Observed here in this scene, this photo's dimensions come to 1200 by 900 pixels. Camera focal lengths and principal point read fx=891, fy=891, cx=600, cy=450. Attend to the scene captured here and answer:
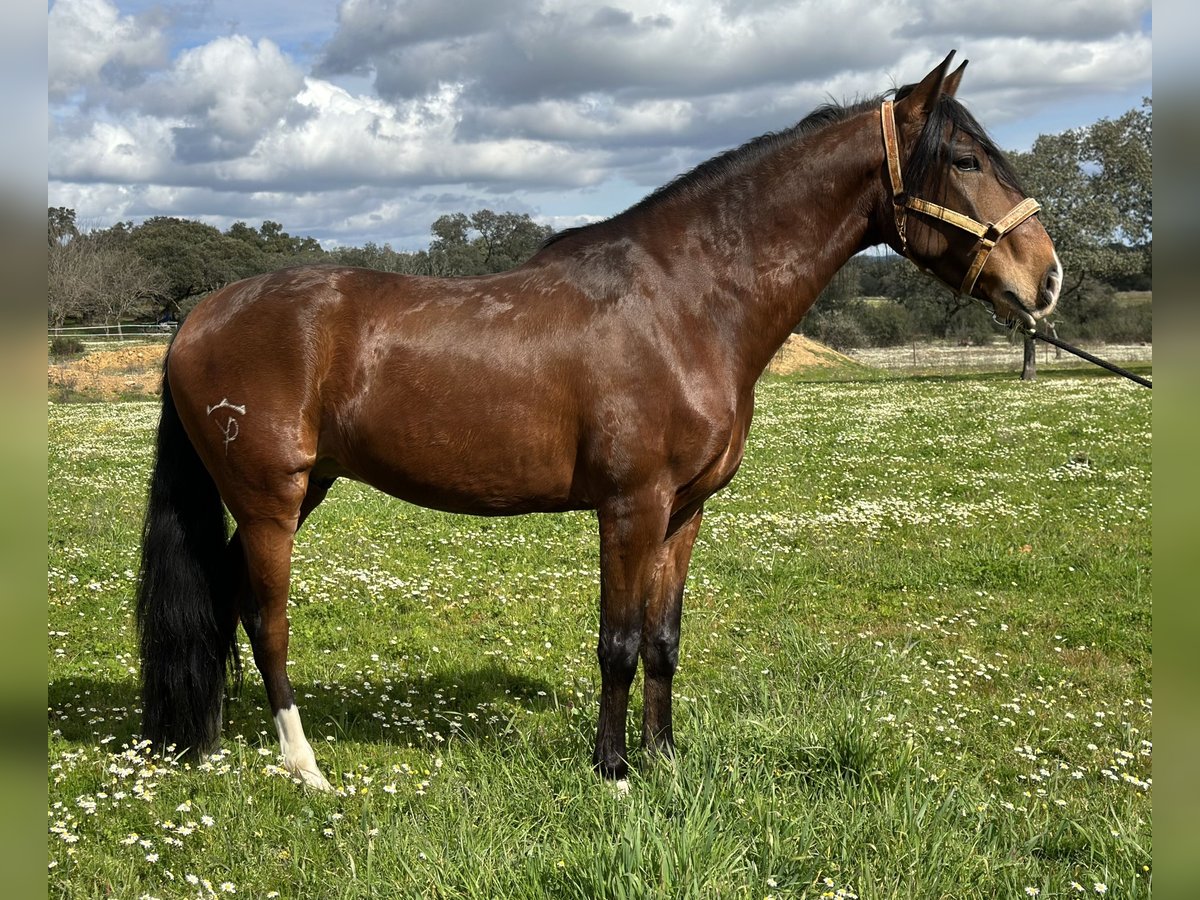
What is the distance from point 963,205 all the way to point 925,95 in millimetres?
568

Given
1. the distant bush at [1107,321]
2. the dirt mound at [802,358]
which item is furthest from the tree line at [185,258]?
the distant bush at [1107,321]

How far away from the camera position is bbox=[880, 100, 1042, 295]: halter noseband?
164 inches

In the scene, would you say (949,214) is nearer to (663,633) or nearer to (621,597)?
(621,597)

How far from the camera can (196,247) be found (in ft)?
208

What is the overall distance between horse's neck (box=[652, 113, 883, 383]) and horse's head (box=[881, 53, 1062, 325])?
0.21 meters

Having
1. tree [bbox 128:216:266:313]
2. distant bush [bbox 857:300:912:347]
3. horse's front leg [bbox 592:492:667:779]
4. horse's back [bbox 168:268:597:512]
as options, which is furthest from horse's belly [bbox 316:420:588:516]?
distant bush [bbox 857:300:912:347]

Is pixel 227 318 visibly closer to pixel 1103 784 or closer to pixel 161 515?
pixel 161 515

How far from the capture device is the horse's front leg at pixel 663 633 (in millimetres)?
4941

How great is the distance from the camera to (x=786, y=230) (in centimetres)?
457

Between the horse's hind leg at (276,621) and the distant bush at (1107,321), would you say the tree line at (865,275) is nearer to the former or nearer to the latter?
the distant bush at (1107,321)

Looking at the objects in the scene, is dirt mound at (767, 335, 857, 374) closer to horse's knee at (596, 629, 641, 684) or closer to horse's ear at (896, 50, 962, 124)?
horse's ear at (896, 50, 962, 124)

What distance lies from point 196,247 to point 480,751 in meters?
66.9
